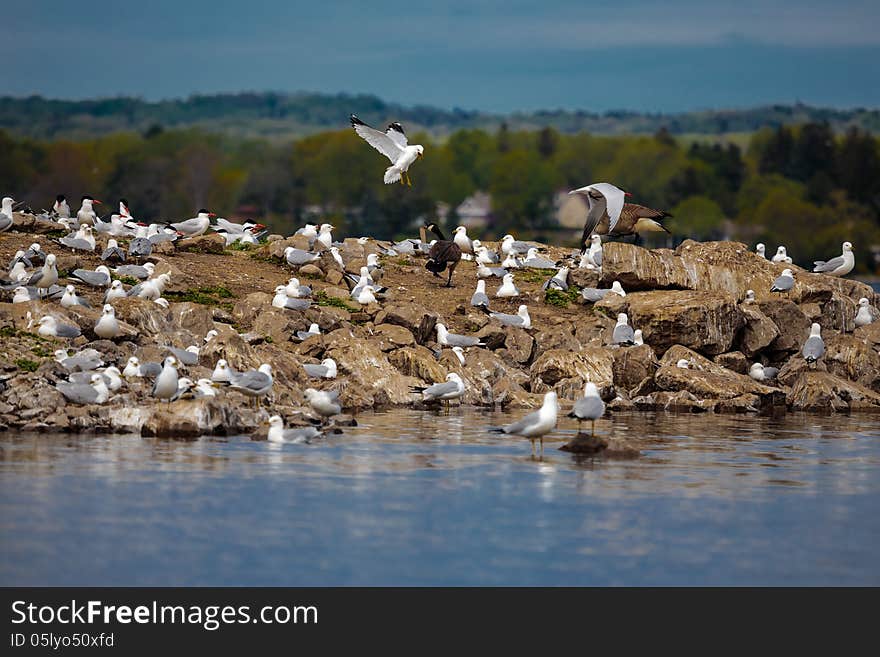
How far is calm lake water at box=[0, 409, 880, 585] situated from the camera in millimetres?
12156

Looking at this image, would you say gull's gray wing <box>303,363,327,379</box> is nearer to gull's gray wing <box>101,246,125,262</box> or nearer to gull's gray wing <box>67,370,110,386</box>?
gull's gray wing <box>67,370,110,386</box>

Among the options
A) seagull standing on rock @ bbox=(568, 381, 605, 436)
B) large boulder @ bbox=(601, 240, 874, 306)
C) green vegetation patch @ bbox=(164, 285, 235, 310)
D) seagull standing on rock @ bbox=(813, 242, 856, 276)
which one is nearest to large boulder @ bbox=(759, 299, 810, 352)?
large boulder @ bbox=(601, 240, 874, 306)

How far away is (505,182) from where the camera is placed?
4633 inches

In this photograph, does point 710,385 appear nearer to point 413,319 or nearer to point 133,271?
point 413,319

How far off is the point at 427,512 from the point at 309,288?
10.2 m

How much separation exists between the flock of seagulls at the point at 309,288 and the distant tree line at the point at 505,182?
6526cm

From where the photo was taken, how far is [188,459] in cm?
1590

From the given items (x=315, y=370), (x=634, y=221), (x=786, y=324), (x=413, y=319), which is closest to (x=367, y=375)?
(x=315, y=370)

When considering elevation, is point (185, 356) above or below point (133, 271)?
below

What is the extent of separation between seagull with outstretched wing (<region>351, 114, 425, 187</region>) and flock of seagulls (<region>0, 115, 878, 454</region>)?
2 cm

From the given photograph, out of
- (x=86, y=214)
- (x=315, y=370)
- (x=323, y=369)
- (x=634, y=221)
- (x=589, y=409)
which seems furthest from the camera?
(x=86, y=214)

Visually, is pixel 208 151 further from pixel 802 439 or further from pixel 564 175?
pixel 802 439

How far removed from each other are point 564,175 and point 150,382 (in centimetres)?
11706
